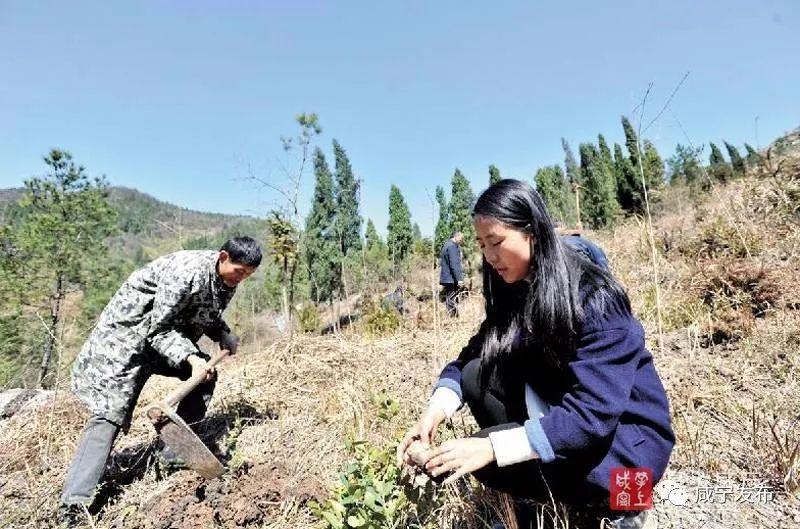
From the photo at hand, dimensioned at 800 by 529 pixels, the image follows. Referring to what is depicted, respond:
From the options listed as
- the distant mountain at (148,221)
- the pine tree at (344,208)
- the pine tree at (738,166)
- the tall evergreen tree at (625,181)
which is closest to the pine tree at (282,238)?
the pine tree at (738,166)

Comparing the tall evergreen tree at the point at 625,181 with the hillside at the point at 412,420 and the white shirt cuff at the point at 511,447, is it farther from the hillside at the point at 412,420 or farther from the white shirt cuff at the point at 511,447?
the white shirt cuff at the point at 511,447

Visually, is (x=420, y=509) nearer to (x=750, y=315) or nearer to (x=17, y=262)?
(x=750, y=315)

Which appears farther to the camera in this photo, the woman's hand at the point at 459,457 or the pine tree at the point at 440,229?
the pine tree at the point at 440,229

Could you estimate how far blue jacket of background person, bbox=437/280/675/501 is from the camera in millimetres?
1173

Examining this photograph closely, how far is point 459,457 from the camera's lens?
1.20 m

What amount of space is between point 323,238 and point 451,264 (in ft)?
48.6

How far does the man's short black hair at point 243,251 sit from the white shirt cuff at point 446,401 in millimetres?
1433

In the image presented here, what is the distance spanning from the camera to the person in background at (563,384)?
1188 mm

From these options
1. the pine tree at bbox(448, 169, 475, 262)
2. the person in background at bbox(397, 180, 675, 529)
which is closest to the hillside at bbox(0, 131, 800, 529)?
the person in background at bbox(397, 180, 675, 529)

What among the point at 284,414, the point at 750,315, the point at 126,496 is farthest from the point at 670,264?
the point at 126,496

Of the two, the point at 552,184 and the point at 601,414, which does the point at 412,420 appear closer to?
the point at 601,414

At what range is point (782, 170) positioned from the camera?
17.1 ft

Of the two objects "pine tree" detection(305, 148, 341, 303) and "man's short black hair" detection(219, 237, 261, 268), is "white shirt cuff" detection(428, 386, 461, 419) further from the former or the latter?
"pine tree" detection(305, 148, 341, 303)

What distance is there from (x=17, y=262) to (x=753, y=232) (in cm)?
1889
